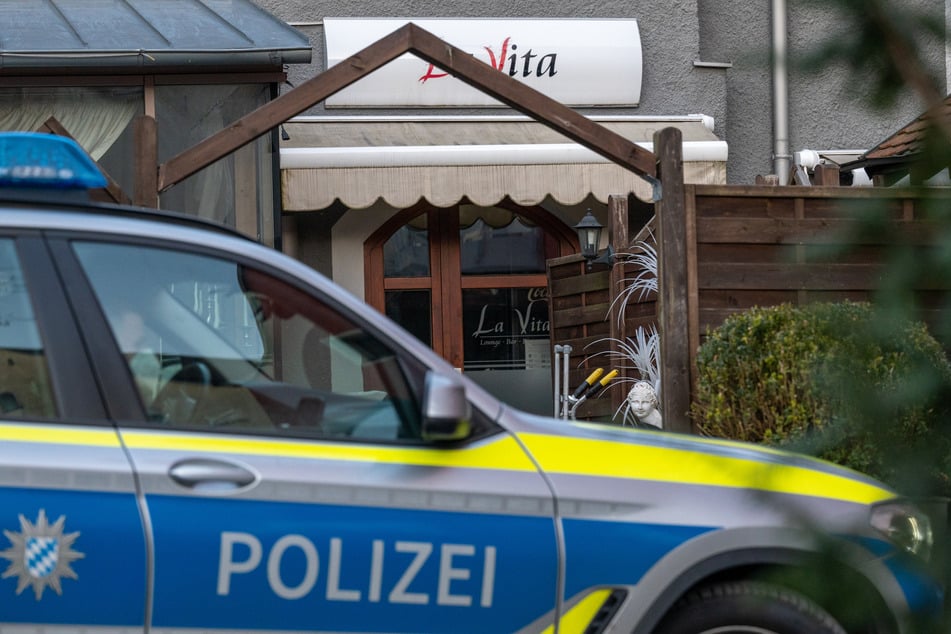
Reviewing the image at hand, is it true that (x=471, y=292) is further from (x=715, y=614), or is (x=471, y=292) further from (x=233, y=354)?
(x=715, y=614)

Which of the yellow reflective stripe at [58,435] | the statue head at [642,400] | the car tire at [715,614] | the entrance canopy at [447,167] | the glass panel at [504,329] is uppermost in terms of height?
the entrance canopy at [447,167]

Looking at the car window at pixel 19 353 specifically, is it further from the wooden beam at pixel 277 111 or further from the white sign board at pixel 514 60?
the white sign board at pixel 514 60

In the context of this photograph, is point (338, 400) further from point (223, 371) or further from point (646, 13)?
point (646, 13)

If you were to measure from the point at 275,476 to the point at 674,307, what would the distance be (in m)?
4.27

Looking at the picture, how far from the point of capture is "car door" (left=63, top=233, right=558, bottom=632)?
263 centimetres

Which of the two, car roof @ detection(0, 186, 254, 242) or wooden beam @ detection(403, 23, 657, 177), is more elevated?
wooden beam @ detection(403, 23, 657, 177)

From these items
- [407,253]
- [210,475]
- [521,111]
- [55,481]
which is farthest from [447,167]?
[55,481]

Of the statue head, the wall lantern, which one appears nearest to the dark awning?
the wall lantern

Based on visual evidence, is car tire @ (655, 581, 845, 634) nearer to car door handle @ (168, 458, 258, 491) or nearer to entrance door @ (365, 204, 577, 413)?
car door handle @ (168, 458, 258, 491)

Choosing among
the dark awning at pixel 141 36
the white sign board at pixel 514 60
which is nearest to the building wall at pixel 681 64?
the white sign board at pixel 514 60

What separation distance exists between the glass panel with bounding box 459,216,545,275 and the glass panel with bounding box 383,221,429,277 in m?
0.38

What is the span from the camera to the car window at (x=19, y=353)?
2.67m

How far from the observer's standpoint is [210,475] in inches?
105

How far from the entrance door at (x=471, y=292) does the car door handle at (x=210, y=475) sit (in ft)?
31.2
